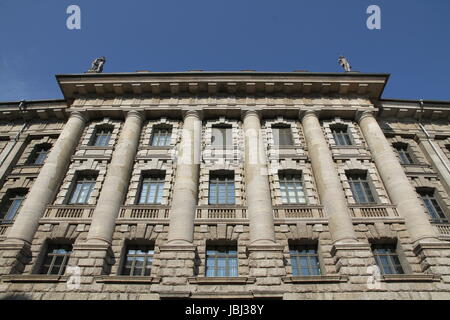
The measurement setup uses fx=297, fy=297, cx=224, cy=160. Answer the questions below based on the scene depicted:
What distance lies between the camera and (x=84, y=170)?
16.9m

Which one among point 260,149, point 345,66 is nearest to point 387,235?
point 260,149

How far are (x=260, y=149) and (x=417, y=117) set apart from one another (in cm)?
1272

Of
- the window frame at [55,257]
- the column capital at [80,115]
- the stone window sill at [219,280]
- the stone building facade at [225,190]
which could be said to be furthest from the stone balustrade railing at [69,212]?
the column capital at [80,115]

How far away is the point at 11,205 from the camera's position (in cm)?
1666

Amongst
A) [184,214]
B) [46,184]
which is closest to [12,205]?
[46,184]

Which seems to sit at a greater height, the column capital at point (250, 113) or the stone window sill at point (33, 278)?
the column capital at point (250, 113)

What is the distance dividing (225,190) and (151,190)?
13.4 feet

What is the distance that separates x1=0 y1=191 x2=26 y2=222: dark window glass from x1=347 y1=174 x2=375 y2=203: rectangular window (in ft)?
60.6

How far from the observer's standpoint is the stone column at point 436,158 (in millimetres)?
17422

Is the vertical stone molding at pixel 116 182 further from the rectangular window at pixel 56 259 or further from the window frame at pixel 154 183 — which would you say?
the rectangular window at pixel 56 259

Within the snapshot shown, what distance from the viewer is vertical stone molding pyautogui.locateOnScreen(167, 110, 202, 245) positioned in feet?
44.9

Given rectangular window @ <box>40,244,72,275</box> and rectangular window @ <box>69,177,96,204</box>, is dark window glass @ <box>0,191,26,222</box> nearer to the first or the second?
rectangular window @ <box>69,177,96,204</box>

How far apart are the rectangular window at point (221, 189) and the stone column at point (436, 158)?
Answer: 490 inches
